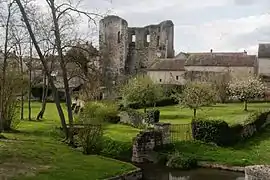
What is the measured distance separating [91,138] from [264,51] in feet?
164

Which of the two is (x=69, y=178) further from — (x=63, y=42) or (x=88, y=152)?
(x=63, y=42)

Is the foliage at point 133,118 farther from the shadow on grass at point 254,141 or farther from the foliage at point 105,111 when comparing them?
the shadow on grass at point 254,141

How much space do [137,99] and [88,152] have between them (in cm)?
2093

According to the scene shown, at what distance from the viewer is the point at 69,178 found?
17.9 meters

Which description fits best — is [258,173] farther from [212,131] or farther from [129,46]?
[129,46]

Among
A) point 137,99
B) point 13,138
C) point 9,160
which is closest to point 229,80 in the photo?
point 137,99

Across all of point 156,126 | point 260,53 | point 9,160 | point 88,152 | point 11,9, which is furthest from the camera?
point 260,53

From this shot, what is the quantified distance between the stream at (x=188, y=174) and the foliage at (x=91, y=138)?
297cm

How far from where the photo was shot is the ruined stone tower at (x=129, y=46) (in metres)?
71.8

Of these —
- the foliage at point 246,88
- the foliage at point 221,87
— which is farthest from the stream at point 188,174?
the foliage at point 221,87

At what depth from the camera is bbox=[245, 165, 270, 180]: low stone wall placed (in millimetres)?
14320

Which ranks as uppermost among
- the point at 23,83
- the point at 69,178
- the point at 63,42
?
the point at 63,42

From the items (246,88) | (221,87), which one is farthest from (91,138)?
(221,87)

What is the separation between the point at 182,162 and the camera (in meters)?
24.0
